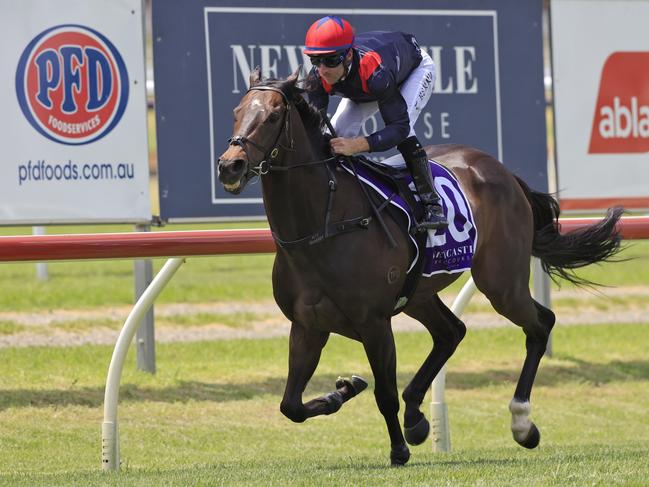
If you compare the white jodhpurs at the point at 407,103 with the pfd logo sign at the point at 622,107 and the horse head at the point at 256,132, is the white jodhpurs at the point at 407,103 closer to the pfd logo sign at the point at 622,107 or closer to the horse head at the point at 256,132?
the horse head at the point at 256,132

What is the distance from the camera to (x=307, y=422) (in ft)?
27.5

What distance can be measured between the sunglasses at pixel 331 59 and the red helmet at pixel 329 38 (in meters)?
0.03

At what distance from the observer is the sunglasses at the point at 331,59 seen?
5500 millimetres

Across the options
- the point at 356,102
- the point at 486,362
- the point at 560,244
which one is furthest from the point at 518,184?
the point at 486,362

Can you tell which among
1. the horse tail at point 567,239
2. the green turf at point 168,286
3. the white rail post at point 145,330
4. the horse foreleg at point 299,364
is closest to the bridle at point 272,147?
the horse foreleg at point 299,364

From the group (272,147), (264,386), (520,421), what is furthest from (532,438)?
(264,386)

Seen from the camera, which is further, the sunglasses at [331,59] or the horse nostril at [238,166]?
the sunglasses at [331,59]

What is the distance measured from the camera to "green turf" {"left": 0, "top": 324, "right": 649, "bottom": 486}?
5.43 m

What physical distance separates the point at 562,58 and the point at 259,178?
4.96 meters

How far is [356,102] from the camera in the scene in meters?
5.89

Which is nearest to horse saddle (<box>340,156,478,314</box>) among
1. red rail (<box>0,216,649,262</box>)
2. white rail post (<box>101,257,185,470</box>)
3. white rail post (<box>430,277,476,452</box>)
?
white rail post (<box>430,277,476,452</box>)

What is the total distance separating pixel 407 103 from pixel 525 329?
1437 millimetres

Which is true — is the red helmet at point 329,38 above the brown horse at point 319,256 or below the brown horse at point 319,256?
above

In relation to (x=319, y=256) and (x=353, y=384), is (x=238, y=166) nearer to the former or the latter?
(x=319, y=256)
